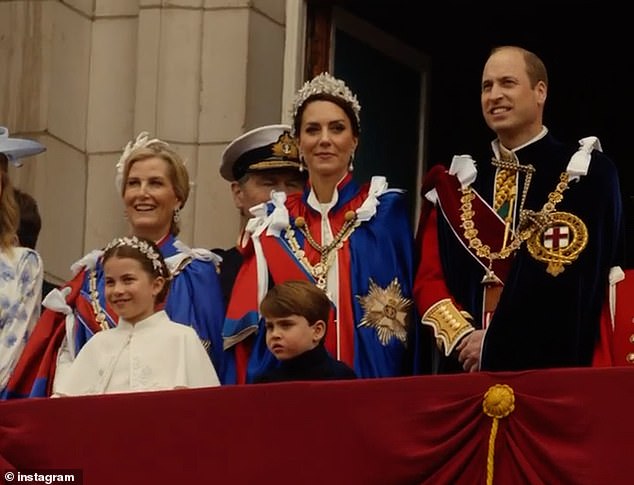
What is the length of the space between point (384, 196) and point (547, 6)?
9.96ft

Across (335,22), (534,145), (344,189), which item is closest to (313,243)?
(344,189)

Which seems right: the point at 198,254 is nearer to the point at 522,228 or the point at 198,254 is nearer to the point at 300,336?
the point at 300,336

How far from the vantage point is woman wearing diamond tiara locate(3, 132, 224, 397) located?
9977 mm

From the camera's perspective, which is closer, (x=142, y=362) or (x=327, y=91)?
(x=142, y=362)

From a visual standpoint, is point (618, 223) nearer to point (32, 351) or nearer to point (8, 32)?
point (32, 351)

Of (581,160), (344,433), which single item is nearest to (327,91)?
(581,160)

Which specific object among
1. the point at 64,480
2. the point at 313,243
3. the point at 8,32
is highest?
the point at 8,32

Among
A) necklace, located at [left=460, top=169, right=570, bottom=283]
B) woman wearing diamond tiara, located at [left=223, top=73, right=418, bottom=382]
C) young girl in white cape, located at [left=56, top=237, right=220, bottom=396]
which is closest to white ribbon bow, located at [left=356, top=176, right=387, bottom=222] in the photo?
woman wearing diamond tiara, located at [left=223, top=73, right=418, bottom=382]

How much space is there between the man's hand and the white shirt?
0.92m

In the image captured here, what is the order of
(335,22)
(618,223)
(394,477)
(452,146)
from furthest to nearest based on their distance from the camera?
(452,146) < (335,22) < (618,223) < (394,477)

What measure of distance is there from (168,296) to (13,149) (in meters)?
1.16

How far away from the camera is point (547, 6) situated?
12719 millimetres

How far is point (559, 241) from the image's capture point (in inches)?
366

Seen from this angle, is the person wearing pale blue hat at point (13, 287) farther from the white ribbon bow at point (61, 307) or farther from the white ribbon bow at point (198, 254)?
the white ribbon bow at point (198, 254)
